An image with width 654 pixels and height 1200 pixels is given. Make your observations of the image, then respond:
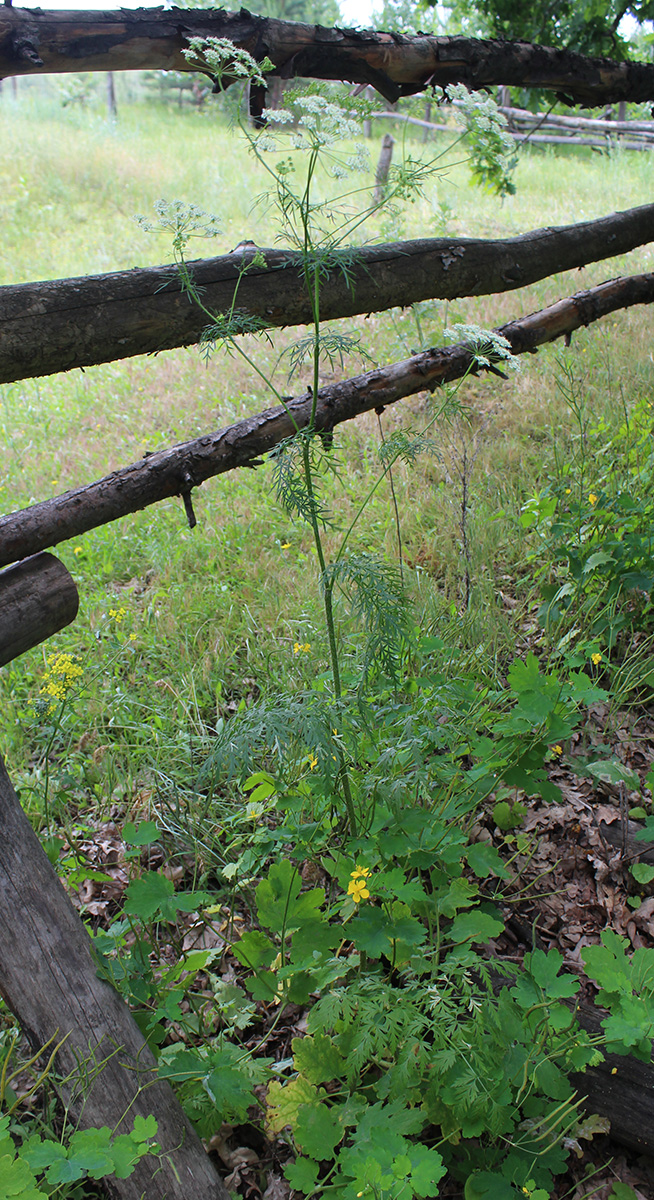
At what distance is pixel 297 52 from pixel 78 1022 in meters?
4.44

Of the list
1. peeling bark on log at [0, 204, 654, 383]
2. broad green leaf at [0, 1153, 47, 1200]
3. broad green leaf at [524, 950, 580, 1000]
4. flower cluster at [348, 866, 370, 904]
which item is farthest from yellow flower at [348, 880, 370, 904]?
peeling bark on log at [0, 204, 654, 383]

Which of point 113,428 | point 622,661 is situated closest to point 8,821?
point 622,661

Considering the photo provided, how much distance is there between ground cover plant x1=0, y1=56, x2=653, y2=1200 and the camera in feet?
5.51

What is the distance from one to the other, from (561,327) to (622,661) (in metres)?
2.54

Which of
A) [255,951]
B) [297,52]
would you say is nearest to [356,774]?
[255,951]

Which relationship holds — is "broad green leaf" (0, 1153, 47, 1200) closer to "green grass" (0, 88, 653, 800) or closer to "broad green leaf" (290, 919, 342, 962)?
"broad green leaf" (290, 919, 342, 962)

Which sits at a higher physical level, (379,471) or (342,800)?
(379,471)

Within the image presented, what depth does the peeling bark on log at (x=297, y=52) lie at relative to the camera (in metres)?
2.96

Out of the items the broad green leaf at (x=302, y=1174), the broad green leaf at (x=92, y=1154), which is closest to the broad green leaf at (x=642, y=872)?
the broad green leaf at (x=302, y=1174)

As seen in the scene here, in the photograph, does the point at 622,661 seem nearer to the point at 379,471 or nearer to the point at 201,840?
the point at 201,840

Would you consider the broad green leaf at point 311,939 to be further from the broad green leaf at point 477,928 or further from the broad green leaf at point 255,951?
the broad green leaf at point 477,928

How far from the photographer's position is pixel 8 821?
196cm

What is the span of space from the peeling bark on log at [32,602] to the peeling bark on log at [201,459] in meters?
0.15

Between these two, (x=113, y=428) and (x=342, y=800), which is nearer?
(x=342, y=800)
